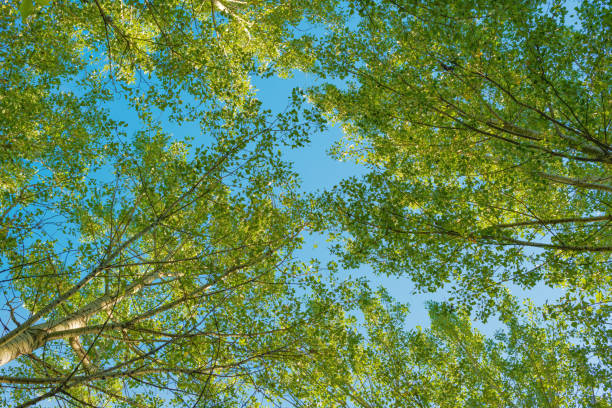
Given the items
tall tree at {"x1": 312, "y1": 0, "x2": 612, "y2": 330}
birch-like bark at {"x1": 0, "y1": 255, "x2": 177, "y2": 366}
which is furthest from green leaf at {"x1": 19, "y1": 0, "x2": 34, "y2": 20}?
tall tree at {"x1": 312, "y1": 0, "x2": 612, "y2": 330}

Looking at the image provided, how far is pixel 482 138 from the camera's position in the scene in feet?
21.4

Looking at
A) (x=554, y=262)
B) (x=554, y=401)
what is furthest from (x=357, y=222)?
(x=554, y=401)

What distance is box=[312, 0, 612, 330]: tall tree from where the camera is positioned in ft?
14.8

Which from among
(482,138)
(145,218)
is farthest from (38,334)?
(482,138)

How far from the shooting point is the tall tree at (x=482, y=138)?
451 centimetres

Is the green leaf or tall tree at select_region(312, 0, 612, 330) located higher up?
tall tree at select_region(312, 0, 612, 330)

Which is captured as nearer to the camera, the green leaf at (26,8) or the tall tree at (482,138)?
the green leaf at (26,8)

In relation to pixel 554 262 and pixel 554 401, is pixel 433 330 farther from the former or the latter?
pixel 554 262

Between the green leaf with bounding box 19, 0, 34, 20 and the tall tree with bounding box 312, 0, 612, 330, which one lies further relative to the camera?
the tall tree with bounding box 312, 0, 612, 330

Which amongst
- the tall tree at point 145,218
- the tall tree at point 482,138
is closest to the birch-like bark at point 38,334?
the tall tree at point 145,218

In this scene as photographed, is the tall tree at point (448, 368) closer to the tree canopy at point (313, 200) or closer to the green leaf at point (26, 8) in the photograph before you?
the tree canopy at point (313, 200)

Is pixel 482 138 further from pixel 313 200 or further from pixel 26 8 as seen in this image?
pixel 26 8

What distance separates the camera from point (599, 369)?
556 cm

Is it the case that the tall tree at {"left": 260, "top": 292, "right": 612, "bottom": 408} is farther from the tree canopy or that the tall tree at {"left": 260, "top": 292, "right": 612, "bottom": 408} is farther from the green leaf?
the green leaf
